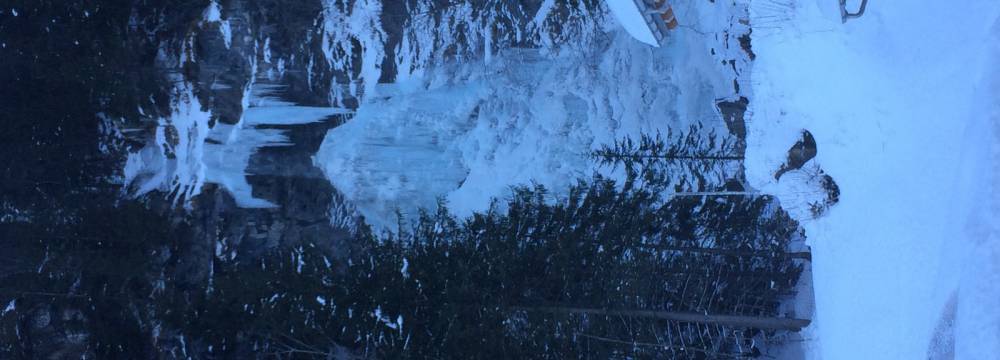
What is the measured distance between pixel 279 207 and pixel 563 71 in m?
2.55

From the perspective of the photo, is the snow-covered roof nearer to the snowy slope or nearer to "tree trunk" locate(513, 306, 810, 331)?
the snowy slope

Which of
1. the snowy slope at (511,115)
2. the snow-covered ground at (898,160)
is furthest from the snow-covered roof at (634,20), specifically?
the snow-covered ground at (898,160)

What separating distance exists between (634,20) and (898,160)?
88.8 inches

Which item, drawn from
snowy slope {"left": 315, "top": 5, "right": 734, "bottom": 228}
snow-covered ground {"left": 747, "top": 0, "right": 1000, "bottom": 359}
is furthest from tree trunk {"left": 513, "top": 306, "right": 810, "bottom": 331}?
snowy slope {"left": 315, "top": 5, "right": 734, "bottom": 228}

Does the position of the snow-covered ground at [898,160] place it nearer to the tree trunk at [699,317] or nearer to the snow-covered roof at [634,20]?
the tree trunk at [699,317]

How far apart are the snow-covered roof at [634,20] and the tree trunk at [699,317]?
7.55 ft

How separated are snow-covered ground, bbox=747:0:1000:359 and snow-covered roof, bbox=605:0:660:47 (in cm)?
87

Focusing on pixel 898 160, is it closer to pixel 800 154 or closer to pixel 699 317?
pixel 800 154

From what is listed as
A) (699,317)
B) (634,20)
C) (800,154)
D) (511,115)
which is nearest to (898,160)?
(800,154)

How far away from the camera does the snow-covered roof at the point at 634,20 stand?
16.5 ft

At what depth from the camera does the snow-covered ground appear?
3.08 meters

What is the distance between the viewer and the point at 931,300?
3318mm

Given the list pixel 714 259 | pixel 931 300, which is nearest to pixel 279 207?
pixel 714 259

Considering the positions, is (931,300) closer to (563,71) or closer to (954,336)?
(954,336)
